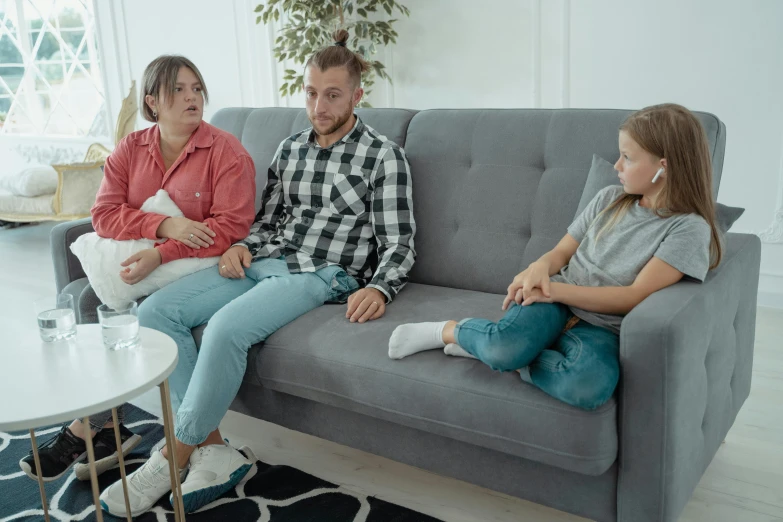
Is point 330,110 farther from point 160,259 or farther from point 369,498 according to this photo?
point 369,498

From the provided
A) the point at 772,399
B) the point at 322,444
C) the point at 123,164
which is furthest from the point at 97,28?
the point at 772,399

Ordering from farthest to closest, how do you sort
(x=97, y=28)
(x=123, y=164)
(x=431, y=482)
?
(x=97, y=28)
(x=123, y=164)
(x=431, y=482)

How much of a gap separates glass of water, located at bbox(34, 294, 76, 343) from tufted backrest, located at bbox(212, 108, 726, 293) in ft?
3.28

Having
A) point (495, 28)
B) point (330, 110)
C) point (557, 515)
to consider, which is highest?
point (495, 28)

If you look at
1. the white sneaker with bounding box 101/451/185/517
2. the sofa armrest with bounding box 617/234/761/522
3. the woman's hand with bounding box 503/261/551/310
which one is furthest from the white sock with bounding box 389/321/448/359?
the white sneaker with bounding box 101/451/185/517

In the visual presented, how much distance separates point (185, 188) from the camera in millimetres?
2117

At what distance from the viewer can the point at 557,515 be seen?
5.67 feet

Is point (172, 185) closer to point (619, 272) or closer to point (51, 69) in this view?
point (619, 272)

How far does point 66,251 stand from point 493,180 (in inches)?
52.9

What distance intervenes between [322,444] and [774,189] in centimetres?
217

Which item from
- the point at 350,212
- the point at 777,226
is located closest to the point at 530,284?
the point at 350,212

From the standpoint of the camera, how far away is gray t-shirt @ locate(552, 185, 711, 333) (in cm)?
150

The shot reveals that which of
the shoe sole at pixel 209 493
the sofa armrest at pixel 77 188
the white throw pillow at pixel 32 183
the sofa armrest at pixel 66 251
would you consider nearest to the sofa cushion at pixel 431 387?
the shoe sole at pixel 209 493

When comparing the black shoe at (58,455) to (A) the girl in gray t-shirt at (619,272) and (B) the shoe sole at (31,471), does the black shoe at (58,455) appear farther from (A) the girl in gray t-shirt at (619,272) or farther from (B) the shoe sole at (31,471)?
(A) the girl in gray t-shirt at (619,272)
